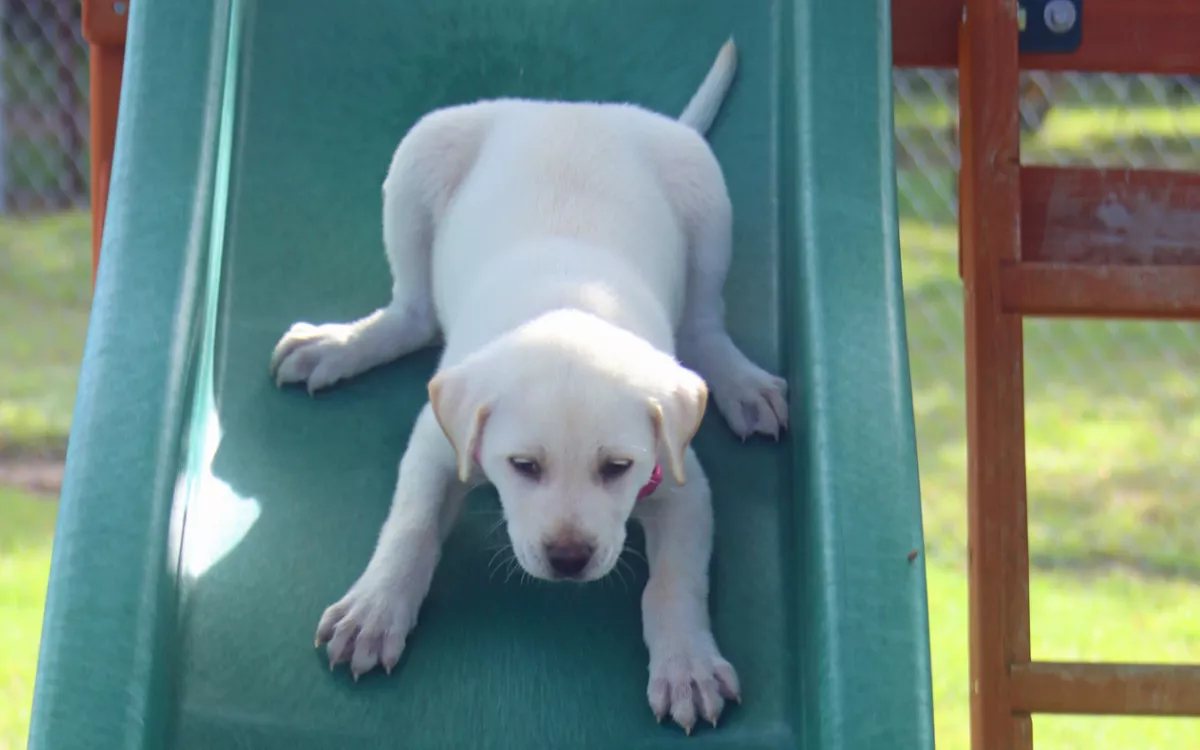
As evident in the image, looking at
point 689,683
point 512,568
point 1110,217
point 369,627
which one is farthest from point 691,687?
point 1110,217

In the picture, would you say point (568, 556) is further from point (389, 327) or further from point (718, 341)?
point (389, 327)

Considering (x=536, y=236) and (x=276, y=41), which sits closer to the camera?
(x=536, y=236)

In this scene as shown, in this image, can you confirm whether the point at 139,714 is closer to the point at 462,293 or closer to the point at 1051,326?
the point at 462,293

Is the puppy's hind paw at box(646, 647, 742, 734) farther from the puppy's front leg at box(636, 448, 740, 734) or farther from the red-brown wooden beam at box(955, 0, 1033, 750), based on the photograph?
the red-brown wooden beam at box(955, 0, 1033, 750)

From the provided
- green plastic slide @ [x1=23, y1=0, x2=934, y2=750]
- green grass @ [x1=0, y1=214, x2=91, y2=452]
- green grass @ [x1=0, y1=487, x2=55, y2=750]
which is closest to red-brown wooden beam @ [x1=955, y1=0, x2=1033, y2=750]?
green plastic slide @ [x1=23, y1=0, x2=934, y2=750]

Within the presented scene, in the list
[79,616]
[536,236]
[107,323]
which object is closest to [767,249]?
[536,236]

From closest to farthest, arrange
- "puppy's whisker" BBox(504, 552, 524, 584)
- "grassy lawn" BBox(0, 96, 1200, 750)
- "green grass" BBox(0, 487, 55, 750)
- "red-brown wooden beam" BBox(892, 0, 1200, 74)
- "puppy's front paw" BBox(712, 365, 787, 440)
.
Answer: "puppy's whisker" BBox(504, 552, 524, 584) → "puppy's front paw" BBox(712, 365, 787, 440) → "red-brown wooden beam" BBox(892, 0, 1200, 74) → "green grass" BBox(0, 487, 55, 750) → "grassy lawn" BBox(0, 96, 1200, 750)
